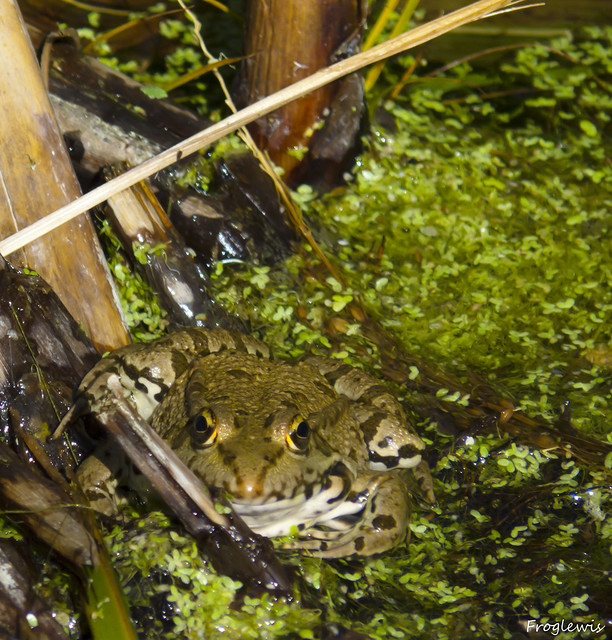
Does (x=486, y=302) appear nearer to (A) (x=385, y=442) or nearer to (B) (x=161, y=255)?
(A) (x=385, y=442)

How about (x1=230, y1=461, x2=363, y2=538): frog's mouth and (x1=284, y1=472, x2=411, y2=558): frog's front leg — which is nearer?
(x1=230, y1=461, x2=363, y2=538): frog's mouth

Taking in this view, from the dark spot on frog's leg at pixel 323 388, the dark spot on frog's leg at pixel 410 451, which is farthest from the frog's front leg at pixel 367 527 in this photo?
the dark spot on frog's leg at pixel 323 388

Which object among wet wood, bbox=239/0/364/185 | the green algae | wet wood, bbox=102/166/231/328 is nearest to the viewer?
the green algae

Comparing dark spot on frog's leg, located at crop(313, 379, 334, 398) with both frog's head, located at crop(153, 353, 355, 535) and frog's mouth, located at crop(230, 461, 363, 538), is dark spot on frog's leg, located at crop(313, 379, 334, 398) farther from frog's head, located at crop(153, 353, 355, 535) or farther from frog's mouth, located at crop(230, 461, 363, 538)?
frog's mouth, located at crop(230, 461, 363, 538)

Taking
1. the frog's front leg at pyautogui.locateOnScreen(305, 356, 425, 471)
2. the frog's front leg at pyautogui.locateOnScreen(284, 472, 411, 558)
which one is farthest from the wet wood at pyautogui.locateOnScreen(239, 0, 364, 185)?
the frog's front leg at pyautogui.locateOnScreen(284, 472, 411, 558)

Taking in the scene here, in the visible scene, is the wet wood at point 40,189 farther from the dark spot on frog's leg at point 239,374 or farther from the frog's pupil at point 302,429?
the frog's pupil at point 302,429

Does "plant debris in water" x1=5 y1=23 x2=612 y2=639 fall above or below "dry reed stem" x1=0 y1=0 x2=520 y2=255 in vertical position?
below
